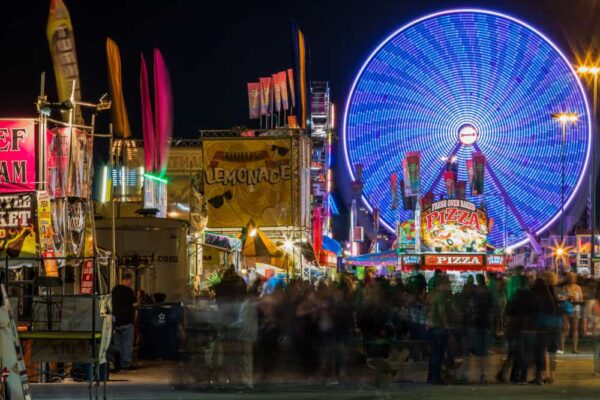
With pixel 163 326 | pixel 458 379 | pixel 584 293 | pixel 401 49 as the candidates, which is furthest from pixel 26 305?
pixel 401 49

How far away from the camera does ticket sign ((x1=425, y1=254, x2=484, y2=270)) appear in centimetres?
3725

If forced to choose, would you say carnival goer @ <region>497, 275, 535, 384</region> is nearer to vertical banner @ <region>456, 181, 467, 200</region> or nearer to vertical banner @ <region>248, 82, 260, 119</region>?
vertical banner @ <region>248, 82, 260, 119</region>

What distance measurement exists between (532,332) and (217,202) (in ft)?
69.3

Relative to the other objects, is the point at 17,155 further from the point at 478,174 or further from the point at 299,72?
the point at 478,174

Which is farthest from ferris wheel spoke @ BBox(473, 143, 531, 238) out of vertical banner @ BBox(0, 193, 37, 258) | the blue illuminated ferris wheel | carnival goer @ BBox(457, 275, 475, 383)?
vertical banner @ BBox(0, 193, 37, 258)

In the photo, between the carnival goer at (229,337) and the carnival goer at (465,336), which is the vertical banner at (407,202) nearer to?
the carnival goer at (465,336)

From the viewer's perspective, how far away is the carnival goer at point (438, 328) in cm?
1438

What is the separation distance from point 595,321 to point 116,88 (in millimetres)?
11137

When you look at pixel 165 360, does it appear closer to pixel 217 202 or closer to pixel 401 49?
pixel 217 202

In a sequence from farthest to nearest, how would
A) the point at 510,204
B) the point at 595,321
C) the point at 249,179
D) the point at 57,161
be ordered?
the point at 510,204 → the point at 249,179 → the point at 595,321 → the point at 57,161

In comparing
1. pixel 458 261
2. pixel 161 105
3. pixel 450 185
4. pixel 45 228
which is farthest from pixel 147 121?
pixel 450 185

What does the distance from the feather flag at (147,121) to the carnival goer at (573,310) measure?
35.8ft

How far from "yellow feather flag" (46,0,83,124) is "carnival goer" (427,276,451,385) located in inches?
267

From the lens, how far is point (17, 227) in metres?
14.2
